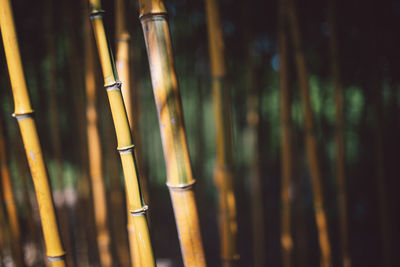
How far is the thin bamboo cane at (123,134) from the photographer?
389mm

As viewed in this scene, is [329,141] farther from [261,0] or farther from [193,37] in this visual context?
[193,37]

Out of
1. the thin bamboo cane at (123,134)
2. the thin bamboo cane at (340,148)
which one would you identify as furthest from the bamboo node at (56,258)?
the thin bamboo cane at (340,148)

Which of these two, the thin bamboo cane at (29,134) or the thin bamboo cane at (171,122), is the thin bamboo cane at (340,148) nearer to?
the thin bamboo cane at (171,122)

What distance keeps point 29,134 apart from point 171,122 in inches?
9.5

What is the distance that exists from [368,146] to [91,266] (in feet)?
6.17

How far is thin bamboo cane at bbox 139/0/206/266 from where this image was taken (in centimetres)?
39

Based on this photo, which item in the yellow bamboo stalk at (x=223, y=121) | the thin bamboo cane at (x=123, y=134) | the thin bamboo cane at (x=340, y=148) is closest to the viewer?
the thin bamboo cane at (x=123, y=134)

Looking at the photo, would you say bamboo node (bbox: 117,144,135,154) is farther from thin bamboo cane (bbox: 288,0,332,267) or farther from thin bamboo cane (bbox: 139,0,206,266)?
thin bamboo cane (bbox: 288,0,332,267)

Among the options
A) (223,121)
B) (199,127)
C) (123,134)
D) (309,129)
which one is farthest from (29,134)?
(199,127)

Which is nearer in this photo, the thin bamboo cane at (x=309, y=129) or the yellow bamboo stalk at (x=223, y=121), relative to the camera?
the yellow bamboo stalk at (x=223, y=121)

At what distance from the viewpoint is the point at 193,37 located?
1.79m

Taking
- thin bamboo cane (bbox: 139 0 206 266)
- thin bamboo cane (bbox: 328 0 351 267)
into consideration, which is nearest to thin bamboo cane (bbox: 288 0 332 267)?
thin bamboo cane (bbox: 328 0 351 267)

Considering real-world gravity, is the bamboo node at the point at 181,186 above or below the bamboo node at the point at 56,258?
above

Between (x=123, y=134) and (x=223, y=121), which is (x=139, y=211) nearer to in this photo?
(x=123, y=134)
